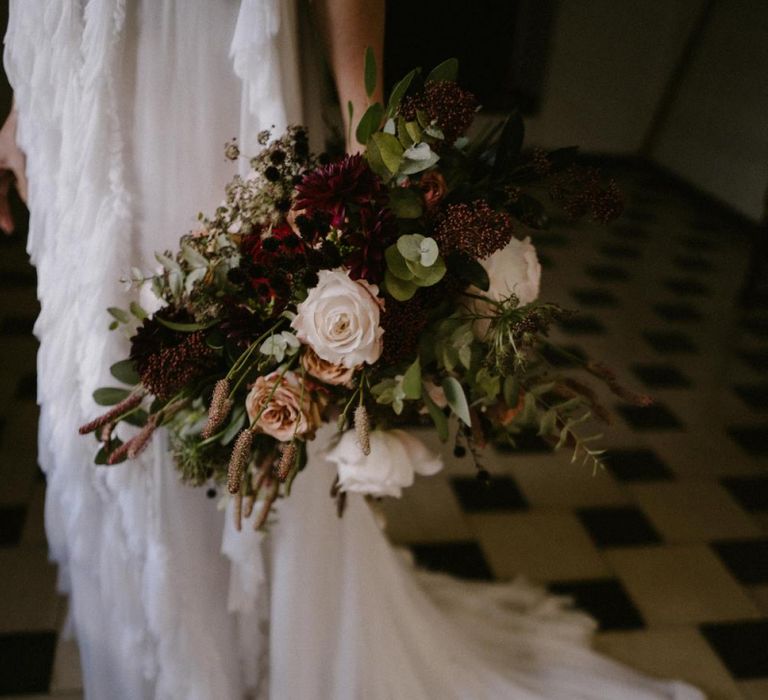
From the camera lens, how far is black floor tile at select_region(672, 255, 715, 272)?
485 centimetres

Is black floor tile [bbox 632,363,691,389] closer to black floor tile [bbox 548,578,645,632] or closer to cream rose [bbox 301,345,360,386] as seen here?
black floor tile [bbox 548,578,645,632]

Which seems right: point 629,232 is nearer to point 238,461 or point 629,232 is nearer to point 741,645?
point 741,645

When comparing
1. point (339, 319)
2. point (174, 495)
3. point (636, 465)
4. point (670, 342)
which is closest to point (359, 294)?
point (339, 319)

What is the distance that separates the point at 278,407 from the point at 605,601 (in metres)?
1.59

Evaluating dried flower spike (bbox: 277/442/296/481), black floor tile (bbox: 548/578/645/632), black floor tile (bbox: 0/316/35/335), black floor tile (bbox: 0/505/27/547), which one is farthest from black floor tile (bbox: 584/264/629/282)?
dried flower spike (bbox: 277/442/296/481)

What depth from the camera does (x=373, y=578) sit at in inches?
65.4

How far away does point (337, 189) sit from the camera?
3.29 feet

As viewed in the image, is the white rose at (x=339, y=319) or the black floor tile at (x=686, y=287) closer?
the white rose at (x=339, y=319)

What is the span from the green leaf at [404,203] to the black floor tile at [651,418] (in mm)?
2372

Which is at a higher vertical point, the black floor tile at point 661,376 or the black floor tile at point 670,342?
the black floor tile at point 661,376

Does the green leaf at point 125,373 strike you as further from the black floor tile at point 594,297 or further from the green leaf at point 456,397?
the black floor tile at point 594,297

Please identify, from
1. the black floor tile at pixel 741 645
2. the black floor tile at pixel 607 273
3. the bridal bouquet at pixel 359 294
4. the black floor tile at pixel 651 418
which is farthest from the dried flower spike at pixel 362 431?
the black floor tile at pixel 607 273

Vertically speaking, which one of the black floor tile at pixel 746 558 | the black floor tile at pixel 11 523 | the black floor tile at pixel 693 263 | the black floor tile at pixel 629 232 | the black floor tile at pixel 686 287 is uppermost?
the black floor tile at pixel 11 523

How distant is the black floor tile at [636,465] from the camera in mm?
2867
